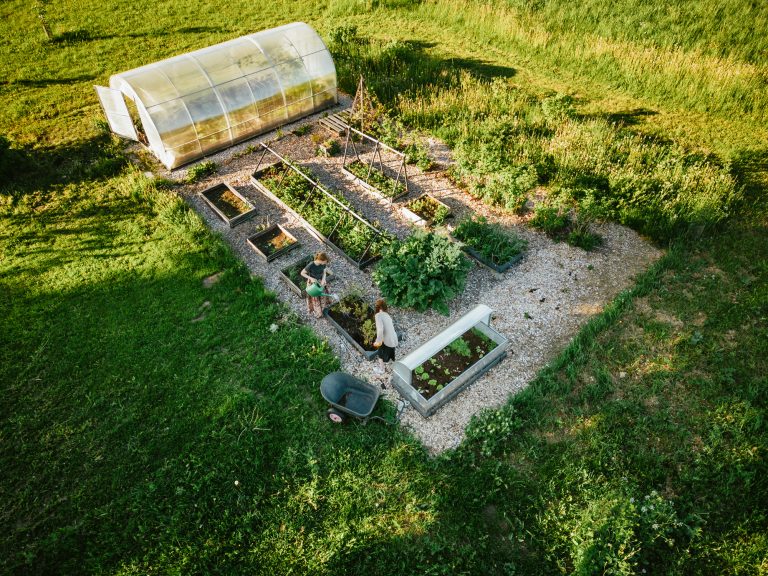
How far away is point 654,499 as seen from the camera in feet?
20.6

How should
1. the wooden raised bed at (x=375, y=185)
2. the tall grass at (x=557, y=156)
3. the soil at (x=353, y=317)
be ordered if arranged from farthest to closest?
the wooden raised bed at (x=375, y=185) → the tall grass at (x=557, y=156) → the soil at (x=353, y=317)

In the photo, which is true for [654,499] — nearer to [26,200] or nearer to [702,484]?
[702,484]

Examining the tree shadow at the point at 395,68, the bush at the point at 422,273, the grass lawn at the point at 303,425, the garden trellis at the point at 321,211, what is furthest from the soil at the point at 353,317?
the tree shadow at the point at 395,68

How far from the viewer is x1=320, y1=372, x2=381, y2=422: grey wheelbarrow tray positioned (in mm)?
7223

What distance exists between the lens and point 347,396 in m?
7.48

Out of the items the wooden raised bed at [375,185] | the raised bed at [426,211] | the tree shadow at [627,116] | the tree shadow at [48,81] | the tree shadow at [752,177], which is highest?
the tree shadow at [48,81]

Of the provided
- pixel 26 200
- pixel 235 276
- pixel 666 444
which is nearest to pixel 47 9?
pixel 26 200

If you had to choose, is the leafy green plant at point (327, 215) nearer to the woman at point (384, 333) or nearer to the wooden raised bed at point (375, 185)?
the wooden raised bed at point (375, 185)

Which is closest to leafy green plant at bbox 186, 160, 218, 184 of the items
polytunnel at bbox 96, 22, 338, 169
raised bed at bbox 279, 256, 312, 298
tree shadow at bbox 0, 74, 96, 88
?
polytunnel at bbox 96, 22, 338, 169

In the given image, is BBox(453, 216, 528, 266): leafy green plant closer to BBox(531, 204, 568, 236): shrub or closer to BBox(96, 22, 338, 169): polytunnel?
BBox(531, 204, 568, 236): shrub

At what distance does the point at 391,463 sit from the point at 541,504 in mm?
2319

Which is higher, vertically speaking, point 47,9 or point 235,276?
point 47,9

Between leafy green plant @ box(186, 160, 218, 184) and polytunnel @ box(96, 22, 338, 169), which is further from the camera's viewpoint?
leafy green plant @ box(186, 160, 218, 184)

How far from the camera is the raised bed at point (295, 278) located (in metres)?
9.54
